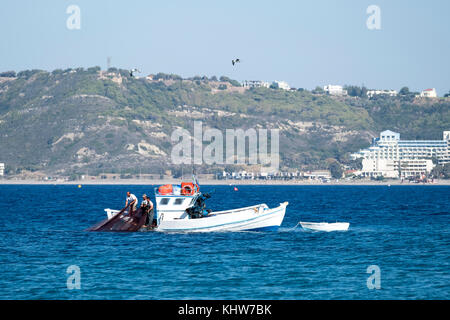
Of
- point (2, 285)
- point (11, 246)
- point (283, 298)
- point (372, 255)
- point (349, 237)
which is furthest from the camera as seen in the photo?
point (349, 237)

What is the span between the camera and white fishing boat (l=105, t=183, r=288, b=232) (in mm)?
60000

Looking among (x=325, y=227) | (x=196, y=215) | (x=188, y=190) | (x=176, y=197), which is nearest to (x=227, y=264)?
(x=188, y=190)

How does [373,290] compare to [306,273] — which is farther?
[306,273]

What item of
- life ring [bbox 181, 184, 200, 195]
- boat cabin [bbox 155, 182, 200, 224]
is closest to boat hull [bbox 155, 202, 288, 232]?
boat cabin [bbox 155, 182, 200, 224]

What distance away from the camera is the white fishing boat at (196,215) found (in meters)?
60.0

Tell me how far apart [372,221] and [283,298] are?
49700 millimetres

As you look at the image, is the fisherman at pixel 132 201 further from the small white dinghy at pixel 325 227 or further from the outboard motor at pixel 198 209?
the small white dinghy at pixel 325 227

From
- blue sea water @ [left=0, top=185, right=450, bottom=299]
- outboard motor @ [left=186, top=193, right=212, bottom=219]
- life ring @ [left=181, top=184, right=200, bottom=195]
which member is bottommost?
blue sea water @ [left=0, top=185, right=450, bottom=299]

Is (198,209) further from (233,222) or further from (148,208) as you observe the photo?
(148,208)

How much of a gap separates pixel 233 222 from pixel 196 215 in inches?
122

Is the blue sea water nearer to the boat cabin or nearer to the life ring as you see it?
the boat cabin
